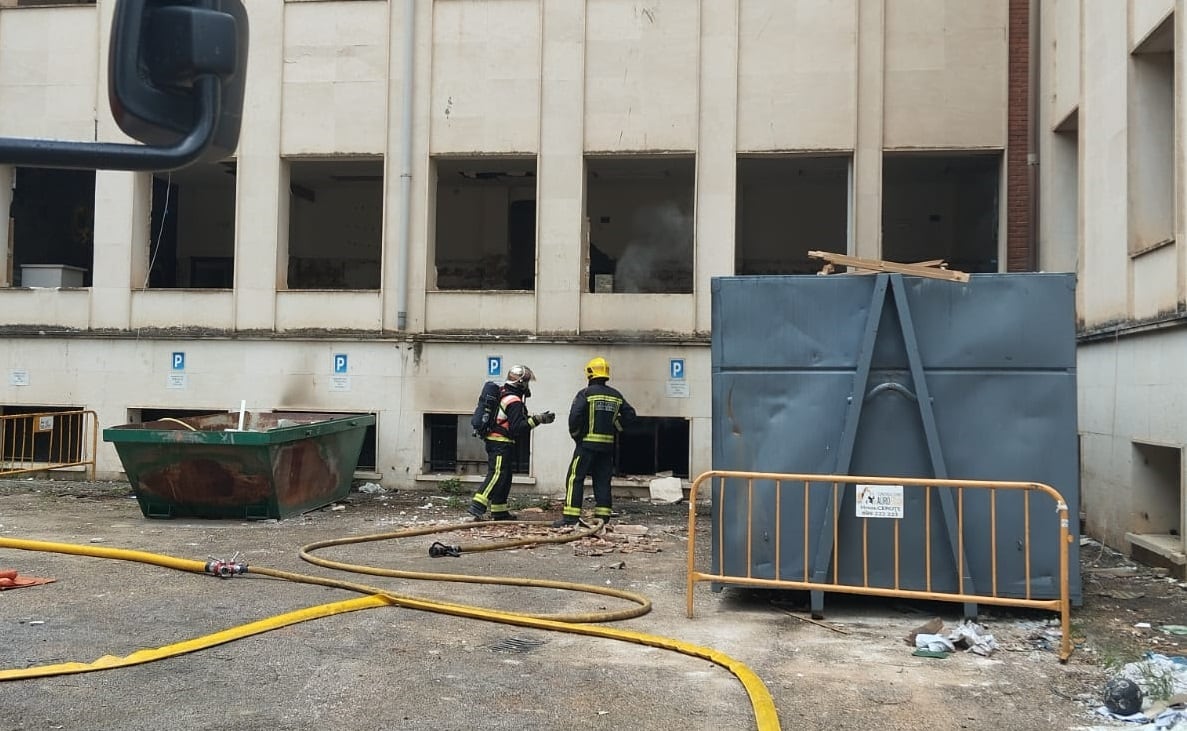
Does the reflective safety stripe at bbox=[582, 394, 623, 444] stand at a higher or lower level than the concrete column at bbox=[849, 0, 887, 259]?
lower

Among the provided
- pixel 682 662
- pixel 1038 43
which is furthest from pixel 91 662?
pixel 1038 43

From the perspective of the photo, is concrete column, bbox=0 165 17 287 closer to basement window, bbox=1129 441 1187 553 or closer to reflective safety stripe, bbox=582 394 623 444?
reflective safety stripe, bbox=582 394 623 444

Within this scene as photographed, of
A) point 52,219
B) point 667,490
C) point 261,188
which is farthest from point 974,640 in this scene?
point 52,219

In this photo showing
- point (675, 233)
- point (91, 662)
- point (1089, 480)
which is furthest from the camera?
point (675, 233)

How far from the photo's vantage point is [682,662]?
204 inches

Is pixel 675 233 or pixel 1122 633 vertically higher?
pixel 675 233

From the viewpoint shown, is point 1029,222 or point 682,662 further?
point 1029,222

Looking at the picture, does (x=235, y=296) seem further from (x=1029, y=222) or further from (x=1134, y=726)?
(x=1134, y=726)

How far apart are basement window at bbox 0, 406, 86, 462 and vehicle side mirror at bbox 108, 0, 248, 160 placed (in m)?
12.3

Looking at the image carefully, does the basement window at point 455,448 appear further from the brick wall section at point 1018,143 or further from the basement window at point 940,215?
the basement window at point 940,215

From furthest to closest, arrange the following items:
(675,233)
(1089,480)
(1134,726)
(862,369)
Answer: (675,233), (1089,480), (862,369), (1134,726)

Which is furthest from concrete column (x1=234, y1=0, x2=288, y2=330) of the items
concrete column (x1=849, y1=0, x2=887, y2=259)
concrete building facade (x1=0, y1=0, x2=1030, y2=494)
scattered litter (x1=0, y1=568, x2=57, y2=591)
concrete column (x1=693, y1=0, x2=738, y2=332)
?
concrete column (x1=849, y1=0, x2=887, y2=259)

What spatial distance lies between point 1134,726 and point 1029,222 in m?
9.06

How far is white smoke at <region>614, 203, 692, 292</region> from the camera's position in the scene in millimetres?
18156
